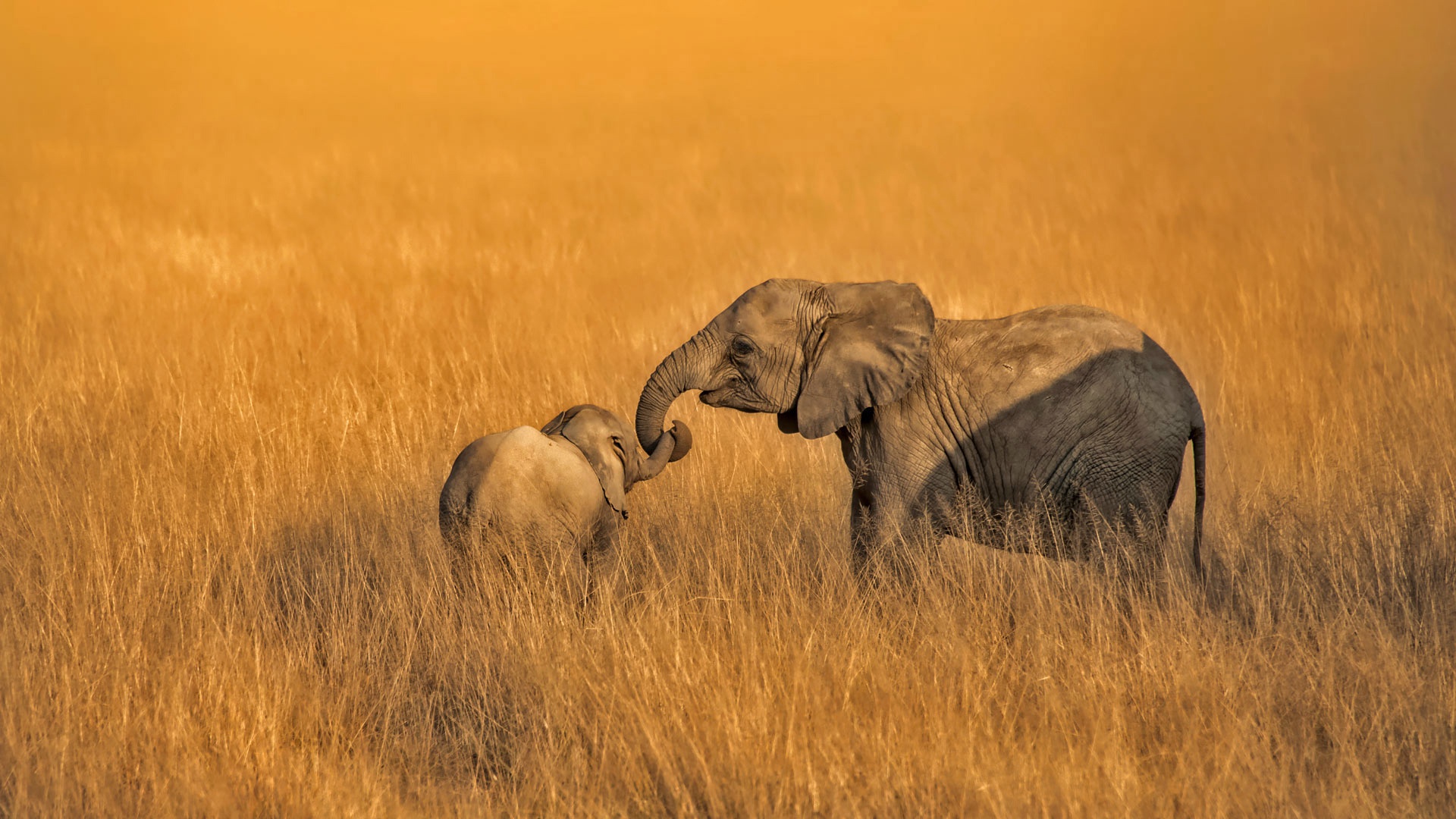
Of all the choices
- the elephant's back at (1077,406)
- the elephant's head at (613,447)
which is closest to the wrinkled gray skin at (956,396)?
the elephant's back at (1077,406)

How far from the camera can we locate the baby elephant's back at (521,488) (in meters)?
4.64

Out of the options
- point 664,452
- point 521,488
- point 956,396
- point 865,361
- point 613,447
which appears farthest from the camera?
point 664,452

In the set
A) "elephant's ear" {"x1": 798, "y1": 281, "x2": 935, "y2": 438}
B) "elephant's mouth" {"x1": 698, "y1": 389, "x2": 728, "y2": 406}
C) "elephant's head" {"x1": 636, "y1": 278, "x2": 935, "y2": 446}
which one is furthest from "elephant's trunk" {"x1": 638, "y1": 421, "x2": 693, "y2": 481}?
"elephant's ear" {"x1": 798, "y1": 281, "x2": 935, "y2": 438}

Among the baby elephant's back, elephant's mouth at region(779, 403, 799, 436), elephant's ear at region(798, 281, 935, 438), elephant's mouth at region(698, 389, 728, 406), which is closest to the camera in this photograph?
the baby elephant's back

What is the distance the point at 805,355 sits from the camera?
4984 mm

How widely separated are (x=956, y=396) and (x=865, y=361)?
0.42m

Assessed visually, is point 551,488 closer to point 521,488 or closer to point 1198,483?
point 521,488

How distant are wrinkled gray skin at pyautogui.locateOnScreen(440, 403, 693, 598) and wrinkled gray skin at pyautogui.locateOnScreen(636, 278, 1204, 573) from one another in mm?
193

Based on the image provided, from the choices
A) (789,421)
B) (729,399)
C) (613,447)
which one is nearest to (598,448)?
(613,447)

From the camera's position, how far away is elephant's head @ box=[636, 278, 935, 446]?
4.82 m

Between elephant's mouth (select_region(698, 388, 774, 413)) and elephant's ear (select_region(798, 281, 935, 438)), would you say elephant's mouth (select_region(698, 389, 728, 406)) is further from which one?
elephant's ear (select_region(798, 281, 935, 438))

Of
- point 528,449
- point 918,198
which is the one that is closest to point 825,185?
point 918,198

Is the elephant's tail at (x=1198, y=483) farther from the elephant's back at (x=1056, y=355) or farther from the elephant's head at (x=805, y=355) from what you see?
the elephant's head at (x=805, y=355)

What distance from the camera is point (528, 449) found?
4.69 metres
